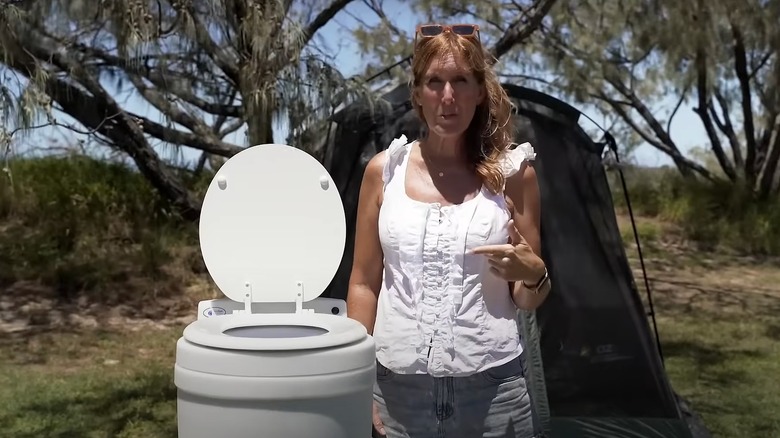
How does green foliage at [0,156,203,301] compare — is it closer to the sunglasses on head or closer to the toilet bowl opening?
Result: the toilet bowl opening

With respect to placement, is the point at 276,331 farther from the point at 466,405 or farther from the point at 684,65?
the point at 684,65

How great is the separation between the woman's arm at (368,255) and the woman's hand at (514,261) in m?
0.21

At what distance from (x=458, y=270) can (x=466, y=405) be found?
228 millimetres

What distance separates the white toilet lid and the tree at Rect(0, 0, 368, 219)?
1.56 meters

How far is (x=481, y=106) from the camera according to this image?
1.44 metres


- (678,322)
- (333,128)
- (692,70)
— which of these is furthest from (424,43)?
(692,70)

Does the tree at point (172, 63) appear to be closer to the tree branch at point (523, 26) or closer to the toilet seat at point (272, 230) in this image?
the tree branch at point (523, 26)

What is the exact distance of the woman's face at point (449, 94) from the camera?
4.47 ft

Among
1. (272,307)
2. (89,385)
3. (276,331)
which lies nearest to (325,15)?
(89,385)

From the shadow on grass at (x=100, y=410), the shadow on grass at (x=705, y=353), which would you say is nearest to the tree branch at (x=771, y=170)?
the shadow on grass at (x=705, y=353)

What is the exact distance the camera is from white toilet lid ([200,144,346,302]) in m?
1.60

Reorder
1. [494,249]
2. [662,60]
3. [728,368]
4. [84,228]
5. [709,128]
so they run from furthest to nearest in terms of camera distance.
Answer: [709,128]
[662,60]
[84,228]
[728,368]
[494,249]

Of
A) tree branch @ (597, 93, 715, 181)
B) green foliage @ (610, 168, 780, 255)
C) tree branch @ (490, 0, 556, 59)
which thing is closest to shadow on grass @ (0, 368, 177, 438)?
tree branch @ (490, 0, 556, 59)

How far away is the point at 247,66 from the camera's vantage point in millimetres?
3443
